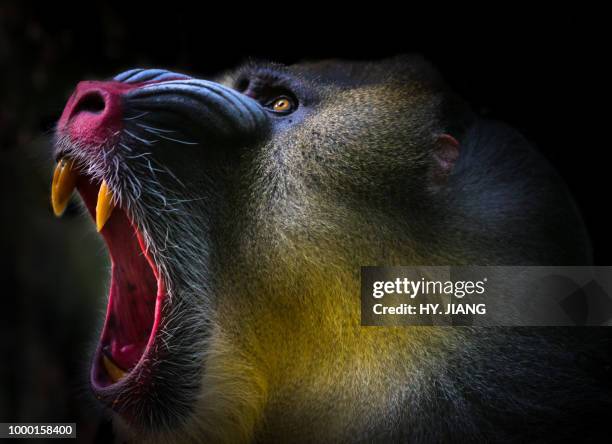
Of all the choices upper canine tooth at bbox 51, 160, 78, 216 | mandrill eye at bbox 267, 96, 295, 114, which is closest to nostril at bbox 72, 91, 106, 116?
upper canine tooth at bbox 51, 160, 78, 216

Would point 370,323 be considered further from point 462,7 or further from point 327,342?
point 462,7

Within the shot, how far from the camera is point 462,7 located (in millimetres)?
1615

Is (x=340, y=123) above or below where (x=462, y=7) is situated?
below

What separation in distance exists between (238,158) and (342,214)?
0.25m

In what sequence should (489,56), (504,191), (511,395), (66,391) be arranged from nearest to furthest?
(511,395)
(504,191)
(489,56)
(66,391)

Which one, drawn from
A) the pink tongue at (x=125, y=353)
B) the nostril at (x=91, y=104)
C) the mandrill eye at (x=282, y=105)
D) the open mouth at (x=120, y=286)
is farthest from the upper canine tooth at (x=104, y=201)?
the mandrill eye at (x=282, y=105)

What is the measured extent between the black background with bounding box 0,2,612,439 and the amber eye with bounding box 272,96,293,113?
130mm

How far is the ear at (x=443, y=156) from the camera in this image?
4.78 feet

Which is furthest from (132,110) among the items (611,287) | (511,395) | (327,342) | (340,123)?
(611,287)

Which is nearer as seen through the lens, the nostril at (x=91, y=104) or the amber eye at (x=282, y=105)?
the nostril at (x=91, y=104)

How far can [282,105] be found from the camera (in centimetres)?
155

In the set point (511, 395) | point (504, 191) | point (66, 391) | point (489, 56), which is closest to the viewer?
point (511, 395)

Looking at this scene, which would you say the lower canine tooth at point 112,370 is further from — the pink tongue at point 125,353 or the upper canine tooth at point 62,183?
the upper canine tooth at point 62,183

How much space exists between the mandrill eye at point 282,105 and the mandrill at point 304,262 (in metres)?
0.05
